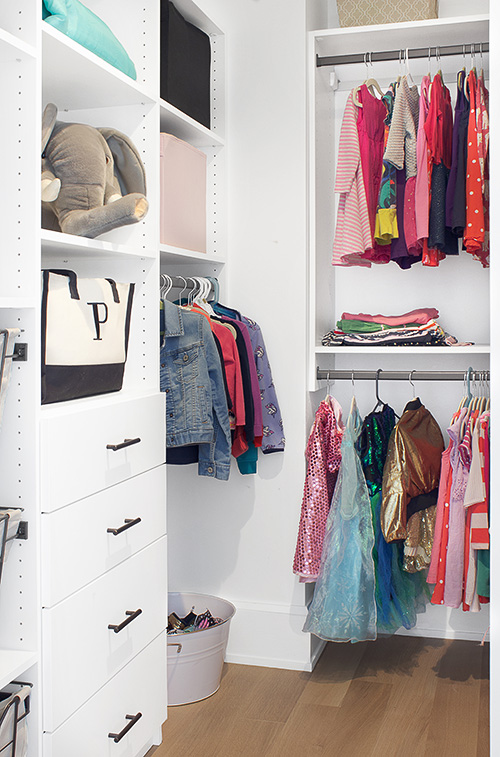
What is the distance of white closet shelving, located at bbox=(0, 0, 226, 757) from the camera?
5.30 feet

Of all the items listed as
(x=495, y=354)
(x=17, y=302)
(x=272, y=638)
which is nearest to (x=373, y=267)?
(x=272, y=638)

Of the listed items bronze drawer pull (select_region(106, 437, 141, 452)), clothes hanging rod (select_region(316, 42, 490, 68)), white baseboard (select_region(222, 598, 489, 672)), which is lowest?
white baseboard (select_region(222, 598, 489, 672))

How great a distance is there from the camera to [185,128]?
262cm

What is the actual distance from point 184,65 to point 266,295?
0.84 m

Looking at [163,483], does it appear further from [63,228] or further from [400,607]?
[400,607]

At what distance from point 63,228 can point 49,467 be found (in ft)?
1.99

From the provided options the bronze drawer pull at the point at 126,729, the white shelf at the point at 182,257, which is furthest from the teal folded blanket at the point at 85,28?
the bronze drawer pull at the point at 126,729

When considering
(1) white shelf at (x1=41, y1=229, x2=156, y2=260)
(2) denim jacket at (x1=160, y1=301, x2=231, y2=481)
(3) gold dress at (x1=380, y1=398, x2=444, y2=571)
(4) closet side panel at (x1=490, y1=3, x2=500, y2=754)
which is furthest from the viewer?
(3) gold dress at (x1=380, y1=398, x2=444, y2=571)

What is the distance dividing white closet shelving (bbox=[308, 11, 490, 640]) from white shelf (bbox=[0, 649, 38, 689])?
4.89ft

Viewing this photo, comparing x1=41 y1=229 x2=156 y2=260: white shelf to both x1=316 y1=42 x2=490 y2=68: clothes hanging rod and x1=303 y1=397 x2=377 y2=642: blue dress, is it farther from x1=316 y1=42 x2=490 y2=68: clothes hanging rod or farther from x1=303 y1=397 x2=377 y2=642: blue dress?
x1=316 y1=42 x2=490 y2=68: clothes hanging rod

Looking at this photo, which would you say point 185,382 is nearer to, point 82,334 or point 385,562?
point 82,334

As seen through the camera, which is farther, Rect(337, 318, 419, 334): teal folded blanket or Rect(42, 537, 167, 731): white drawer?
Rect(337, 318, 419, 334): teal folded blanket

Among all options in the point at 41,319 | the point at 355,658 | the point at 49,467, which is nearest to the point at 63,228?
the point at 41,319

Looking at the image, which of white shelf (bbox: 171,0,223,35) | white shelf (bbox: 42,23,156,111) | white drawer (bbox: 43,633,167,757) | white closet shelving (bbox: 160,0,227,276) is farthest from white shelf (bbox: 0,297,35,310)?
white shelf (bbox: 171,0,223,35)
